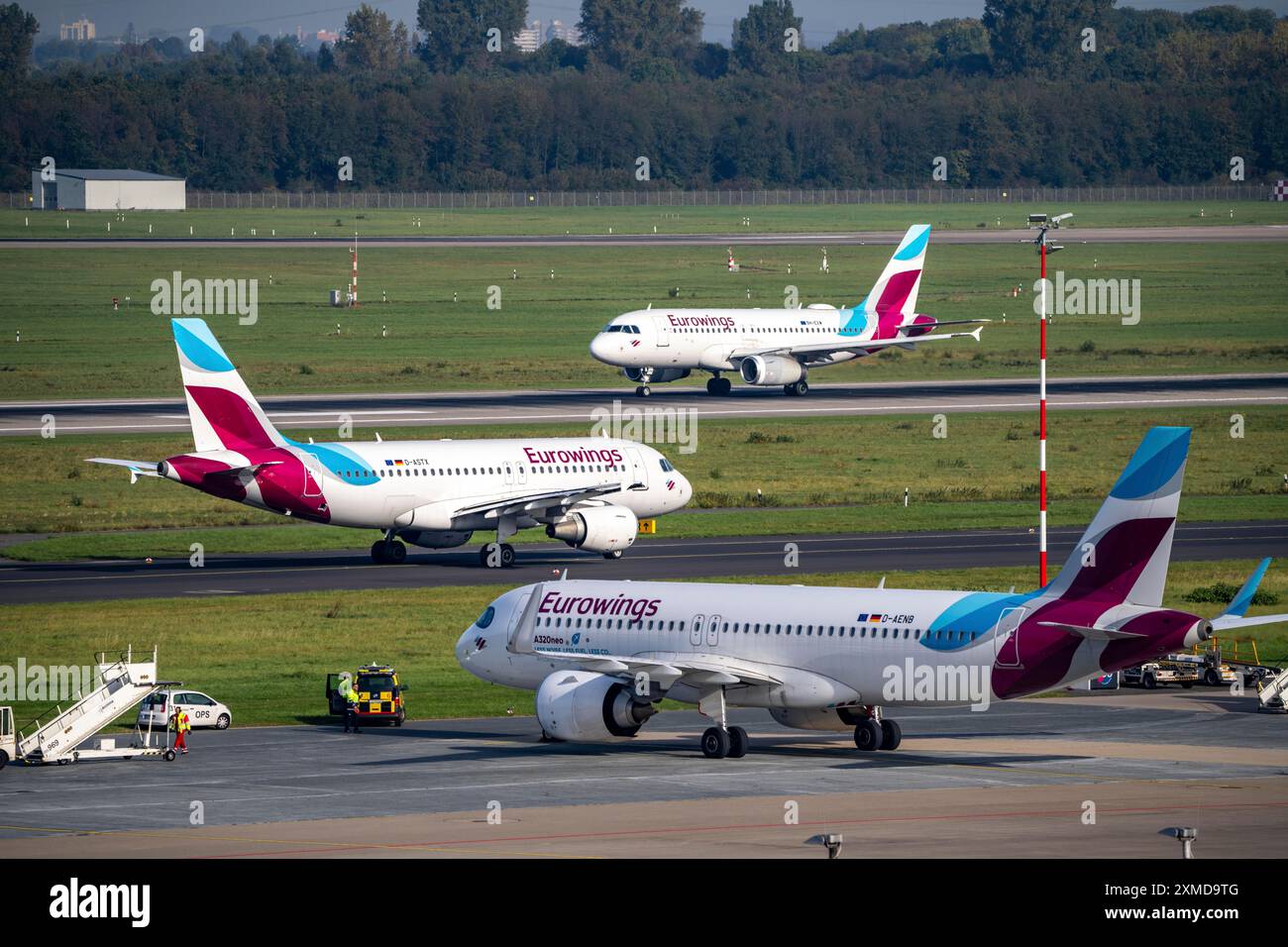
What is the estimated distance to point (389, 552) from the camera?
8238 cm

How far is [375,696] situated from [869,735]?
1434 centimetres

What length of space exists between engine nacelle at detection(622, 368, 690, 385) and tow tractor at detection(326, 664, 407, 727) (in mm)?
80049

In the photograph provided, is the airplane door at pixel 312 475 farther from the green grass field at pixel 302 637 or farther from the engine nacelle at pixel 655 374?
the engine nacelle at pixel 655 374

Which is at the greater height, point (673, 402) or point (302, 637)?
point (673, 402)

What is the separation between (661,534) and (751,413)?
130ft

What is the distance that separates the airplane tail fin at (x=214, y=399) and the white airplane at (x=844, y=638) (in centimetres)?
2516

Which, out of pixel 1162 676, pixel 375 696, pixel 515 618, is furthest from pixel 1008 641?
pixel 1162 676

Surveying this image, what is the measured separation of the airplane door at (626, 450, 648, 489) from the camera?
84.7 m

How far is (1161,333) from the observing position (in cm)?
17112

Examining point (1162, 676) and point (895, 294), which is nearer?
point (1162, 676)

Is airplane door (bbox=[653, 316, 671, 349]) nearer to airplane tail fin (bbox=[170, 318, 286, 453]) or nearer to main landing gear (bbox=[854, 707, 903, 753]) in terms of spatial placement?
airplane tail fin (bbox=[170, 318, 286, 453])

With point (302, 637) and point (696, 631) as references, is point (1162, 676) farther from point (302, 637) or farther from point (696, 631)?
point (302, 637)

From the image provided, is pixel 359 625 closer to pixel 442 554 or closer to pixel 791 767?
pixel 442 554
